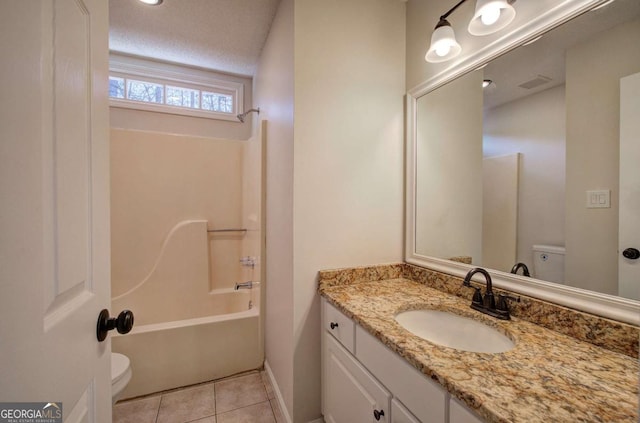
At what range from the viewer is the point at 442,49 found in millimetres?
1271

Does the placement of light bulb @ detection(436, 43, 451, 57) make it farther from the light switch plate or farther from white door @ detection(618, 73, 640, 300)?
the light switch plate

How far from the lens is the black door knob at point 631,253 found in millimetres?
804

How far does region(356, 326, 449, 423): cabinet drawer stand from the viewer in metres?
0.72

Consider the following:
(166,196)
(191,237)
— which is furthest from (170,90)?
(191,237)

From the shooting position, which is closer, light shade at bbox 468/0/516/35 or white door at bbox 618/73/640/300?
white door at bbox 618/73/640/300

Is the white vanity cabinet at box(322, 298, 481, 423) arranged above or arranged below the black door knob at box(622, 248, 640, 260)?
below

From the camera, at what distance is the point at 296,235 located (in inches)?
55.2

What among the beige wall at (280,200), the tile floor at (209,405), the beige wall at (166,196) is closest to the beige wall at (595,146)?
the beige wall at (280,200)

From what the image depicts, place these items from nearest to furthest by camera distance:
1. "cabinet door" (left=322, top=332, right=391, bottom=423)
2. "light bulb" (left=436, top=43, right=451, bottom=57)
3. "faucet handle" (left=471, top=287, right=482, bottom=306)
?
"cabinet door" (left=322, top=332, right=391, bottom=423), "faucet handle" (left=471, top=287, right=482, bottom=306), "light bulb" (left=436, top=43, right=451, bottom=57)

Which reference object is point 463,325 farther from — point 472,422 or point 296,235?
point 296,235

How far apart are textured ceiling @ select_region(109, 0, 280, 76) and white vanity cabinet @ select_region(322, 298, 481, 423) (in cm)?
202

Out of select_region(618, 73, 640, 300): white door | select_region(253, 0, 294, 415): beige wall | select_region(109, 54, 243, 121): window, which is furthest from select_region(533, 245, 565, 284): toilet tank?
select_region(109, 54, 243, 121): window

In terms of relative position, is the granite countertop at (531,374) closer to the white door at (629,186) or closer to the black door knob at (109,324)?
the white door at (629,186)

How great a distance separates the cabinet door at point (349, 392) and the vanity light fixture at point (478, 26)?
1.48 m
